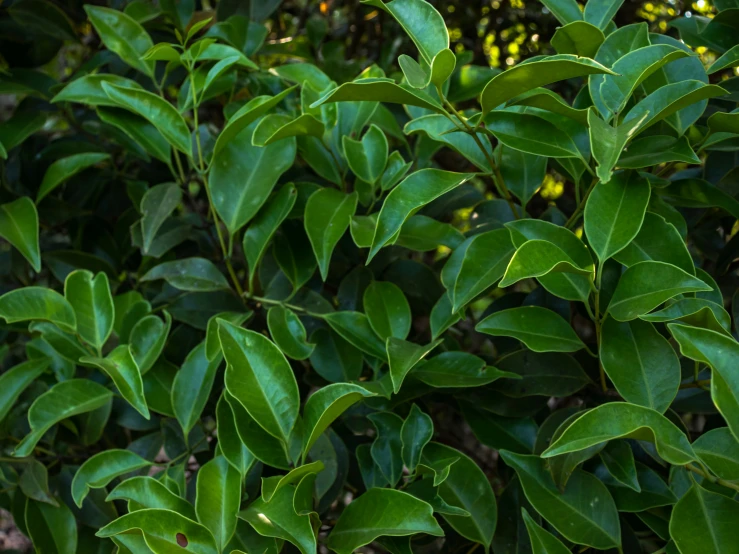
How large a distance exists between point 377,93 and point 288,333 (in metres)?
0.28

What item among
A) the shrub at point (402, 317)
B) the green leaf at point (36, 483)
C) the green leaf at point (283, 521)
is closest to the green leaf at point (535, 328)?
the shrub at point (402, 317)

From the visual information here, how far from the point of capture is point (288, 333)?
0.76 m

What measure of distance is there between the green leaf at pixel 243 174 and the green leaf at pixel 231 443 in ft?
0.70

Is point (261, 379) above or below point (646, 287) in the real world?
below

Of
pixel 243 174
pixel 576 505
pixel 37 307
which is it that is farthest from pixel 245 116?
pixel 576 505

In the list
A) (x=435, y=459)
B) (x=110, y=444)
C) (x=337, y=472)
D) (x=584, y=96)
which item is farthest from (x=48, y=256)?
(x=584, y=96)

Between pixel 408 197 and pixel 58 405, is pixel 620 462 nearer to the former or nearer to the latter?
pixel 408 197

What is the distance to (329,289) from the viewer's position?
38.3 inches

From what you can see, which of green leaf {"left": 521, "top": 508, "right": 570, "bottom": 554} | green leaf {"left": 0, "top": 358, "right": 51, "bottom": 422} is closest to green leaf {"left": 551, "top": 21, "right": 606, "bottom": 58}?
green leaf {"left": 521, "top": 508, "right": 570, "bottom": 554}

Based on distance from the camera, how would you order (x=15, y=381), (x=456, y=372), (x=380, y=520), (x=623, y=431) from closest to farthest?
1. (x=623, y=431)
2. (x=380, y=520)
3. (x=456, y=372)
4. (x=15, y=381)

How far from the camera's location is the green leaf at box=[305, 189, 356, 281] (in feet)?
2.39

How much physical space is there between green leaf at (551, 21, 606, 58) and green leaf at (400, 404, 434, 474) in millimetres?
381

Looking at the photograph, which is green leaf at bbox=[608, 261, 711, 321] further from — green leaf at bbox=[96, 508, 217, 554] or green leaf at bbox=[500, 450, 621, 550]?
green leaf at bbox=[96, 508, 217, 554]

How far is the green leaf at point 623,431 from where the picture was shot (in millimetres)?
497
